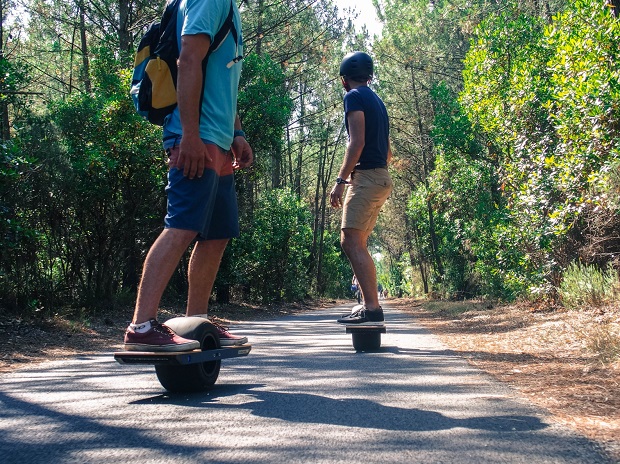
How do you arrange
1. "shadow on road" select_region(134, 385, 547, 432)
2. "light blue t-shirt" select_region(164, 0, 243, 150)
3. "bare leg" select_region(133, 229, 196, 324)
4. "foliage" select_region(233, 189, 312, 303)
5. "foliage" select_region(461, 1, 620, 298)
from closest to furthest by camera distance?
1. "shadow on road" select_region(134, 385, 547, 432)
2. "bare leg" select_region(133, 229, 196, 324)
3. "light blue t-shirt" select_region(164, 0, 243, 150)
4. "foliage" select_region(461, 1, 620, 298)
5. "foliage" select_region(233, 189, 312, 303)

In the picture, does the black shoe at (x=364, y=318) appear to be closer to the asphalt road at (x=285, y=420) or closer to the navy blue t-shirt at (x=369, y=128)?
the asphalt road at (x=285, y=420)

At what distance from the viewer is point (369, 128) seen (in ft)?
19.9

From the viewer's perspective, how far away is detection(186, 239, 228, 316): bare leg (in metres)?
4.04

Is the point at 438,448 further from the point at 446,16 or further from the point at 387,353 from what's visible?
the point at 446,16

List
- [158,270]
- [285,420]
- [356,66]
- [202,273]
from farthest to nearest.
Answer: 1. [356,66]
2. [202,273]
3. [158,270]
4. [285,420]

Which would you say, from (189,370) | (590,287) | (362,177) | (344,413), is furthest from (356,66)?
(590,287)

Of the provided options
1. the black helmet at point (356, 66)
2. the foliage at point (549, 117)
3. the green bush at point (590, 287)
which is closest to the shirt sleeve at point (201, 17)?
the black helmet at point (356, 66)

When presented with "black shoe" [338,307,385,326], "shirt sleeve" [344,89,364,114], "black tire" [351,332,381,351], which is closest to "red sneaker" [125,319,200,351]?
"black shoe" [338,307,385,326]

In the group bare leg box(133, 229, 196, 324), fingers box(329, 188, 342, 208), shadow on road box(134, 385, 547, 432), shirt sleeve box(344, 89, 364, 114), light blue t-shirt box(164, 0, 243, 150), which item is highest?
shirt sleeve box(344, 89, 364, 114)

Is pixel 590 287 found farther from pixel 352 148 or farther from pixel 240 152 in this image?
pixel 240 152

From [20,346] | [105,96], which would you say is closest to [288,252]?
[105,96]

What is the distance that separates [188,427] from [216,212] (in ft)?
5.31

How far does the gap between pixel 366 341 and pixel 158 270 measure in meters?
2.75

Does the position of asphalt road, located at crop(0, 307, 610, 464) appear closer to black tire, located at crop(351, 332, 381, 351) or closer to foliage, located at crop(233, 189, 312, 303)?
black tire, located at crop(351, 332, 381, 351)
